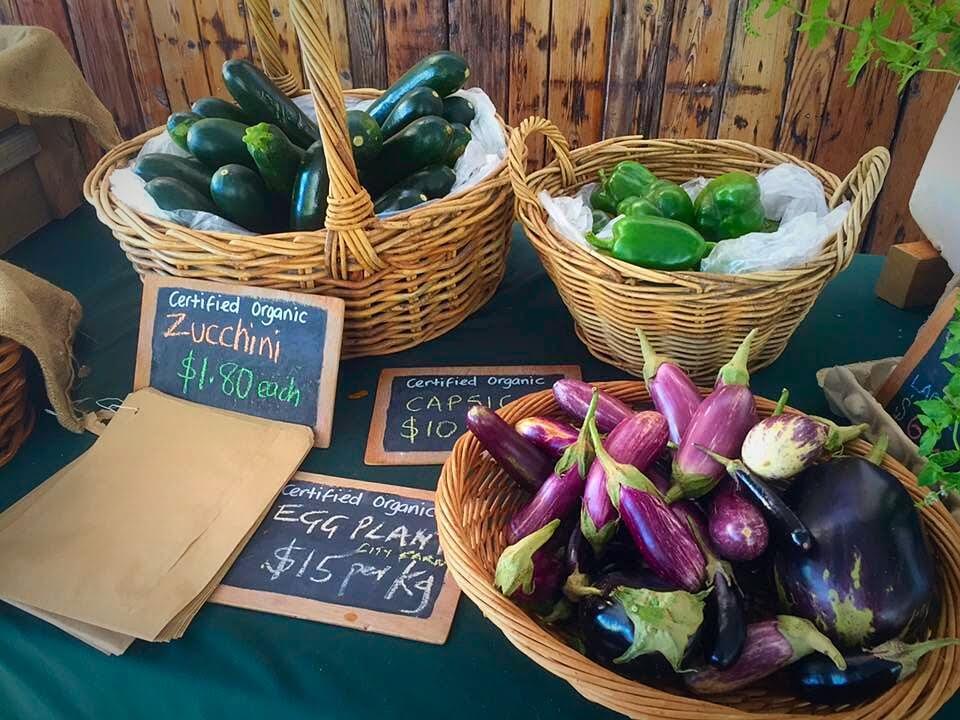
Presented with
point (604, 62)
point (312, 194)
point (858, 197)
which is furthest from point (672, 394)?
point (604, 62)

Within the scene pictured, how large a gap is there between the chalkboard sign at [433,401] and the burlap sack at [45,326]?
309 mm

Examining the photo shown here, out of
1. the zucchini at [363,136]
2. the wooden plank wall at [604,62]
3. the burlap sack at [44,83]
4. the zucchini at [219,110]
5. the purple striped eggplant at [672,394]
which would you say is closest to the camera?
the purple striped eggplant at [672,394]

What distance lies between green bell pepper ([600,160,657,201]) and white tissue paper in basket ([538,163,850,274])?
0.22 ft

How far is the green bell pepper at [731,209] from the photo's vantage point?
770mm

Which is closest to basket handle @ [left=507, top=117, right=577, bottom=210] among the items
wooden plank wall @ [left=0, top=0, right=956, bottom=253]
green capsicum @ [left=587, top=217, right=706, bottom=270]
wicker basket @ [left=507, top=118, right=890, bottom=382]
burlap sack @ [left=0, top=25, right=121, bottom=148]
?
wicker basket @ [left=507, top=118, right=890, bottom=382]

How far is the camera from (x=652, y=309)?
681mm

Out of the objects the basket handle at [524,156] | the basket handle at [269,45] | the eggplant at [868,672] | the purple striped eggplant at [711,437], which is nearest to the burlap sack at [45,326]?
the basket handle at [269,45]

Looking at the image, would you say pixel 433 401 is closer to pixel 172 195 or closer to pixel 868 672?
pixel 172 195

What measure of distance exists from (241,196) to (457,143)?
0.25 m

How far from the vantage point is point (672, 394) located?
60 centimetres

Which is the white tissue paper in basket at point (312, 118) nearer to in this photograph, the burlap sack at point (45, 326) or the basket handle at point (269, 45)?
the basket handle at point (269, 45)

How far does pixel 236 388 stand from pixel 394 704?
38 centimetres

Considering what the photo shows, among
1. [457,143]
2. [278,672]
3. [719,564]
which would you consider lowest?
[278,672]

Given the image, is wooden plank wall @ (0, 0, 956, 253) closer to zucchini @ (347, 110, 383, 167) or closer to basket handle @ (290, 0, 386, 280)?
zucchini @ (347, 110, 383, 167)
